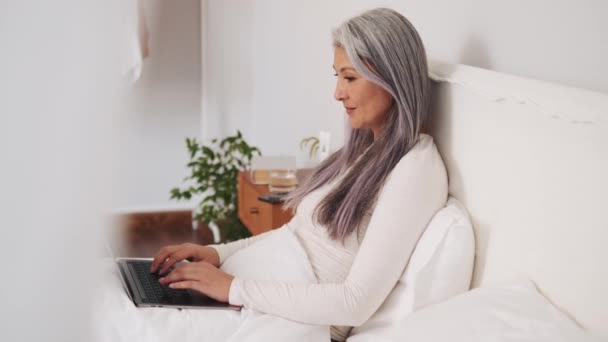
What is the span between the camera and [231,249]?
1581mm

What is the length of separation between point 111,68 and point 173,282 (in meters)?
1.10

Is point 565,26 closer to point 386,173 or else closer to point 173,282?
point 386,173

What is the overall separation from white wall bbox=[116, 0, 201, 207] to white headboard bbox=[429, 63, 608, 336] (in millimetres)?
2987

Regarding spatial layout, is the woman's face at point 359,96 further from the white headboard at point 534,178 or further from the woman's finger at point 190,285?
the woman's finger at point 190,285

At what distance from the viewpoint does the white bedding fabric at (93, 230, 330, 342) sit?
1.13 meters

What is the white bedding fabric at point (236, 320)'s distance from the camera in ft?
3.70

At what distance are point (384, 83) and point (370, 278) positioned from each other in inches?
15.2

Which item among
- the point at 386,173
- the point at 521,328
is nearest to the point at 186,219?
the point at 386,173

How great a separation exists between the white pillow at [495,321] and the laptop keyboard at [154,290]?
398 mm

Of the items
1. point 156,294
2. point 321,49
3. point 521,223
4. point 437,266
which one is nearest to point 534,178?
point 521,223

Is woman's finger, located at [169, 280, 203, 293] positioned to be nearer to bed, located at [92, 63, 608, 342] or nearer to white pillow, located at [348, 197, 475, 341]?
bed, located at [92, 63, 608, 342]

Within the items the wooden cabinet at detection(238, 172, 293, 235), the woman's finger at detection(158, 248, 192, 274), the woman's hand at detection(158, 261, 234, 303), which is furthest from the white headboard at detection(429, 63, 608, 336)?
the wooden cabinet at detection(238, 172, 293, 235)

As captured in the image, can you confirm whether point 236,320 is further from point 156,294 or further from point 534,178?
point 534,178

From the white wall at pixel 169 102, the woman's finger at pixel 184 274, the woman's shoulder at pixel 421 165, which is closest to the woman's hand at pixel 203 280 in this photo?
the woman's finger at pixel 184 274
